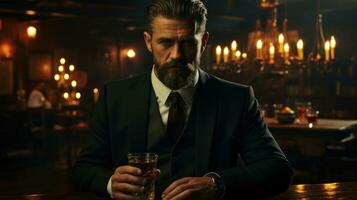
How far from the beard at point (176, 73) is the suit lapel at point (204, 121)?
0.45 feet

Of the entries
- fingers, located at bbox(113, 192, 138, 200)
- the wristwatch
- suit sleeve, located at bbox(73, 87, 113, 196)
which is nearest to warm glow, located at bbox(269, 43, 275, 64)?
suit sleeve, located at bbox(73, 87, 113, 196)

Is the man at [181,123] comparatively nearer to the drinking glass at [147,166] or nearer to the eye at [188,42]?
the eye at [188,42]

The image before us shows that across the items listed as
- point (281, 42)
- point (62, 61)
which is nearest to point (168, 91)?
point (281, 42)

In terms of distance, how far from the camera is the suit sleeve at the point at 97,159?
5.94 ft

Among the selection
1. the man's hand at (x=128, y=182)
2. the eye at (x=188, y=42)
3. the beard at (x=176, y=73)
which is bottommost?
the man's hand at (x=128, y=182)

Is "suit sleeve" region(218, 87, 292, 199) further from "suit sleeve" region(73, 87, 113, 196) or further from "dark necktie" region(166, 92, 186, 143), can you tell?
"suit sleeve" region(73, 87, 113, 196)

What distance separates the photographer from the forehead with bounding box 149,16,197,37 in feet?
6.00

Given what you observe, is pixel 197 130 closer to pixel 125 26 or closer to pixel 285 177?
pixel 285 177

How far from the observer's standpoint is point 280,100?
11109 millimetres

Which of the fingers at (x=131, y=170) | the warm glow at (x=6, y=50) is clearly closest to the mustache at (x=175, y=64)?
the fingers at (x=131, y=170)

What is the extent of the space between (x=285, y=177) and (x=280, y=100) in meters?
9.41

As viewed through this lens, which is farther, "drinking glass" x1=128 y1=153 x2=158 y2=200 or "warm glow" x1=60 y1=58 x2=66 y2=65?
"warm glow" x1=60 y1=58 x2=66 y2=65

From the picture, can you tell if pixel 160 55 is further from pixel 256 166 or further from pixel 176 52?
pixel 256 166

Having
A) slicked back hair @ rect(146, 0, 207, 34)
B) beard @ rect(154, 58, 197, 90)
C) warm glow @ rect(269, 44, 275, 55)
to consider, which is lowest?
beard @ rect(154, 58, 197, 90)
